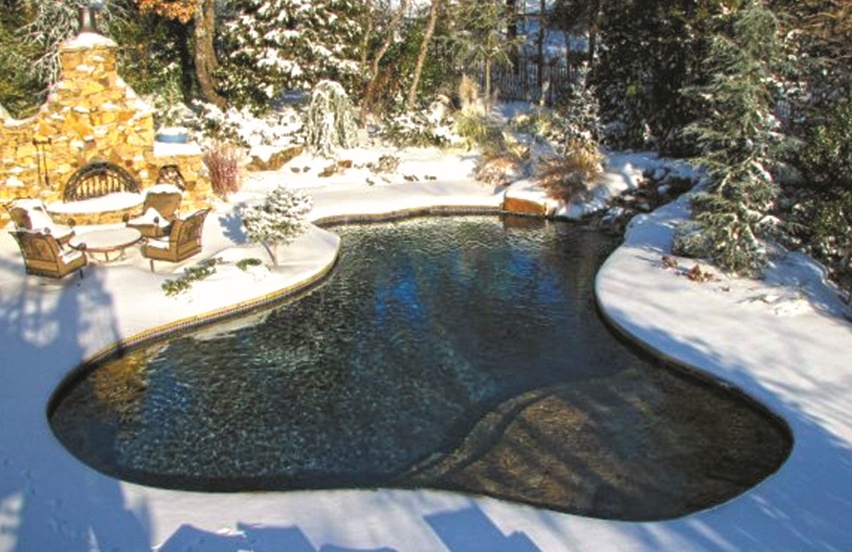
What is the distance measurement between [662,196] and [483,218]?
379 centimetres

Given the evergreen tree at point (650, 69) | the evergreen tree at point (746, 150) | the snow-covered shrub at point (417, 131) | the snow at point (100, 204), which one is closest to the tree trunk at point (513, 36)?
the evergreen tree at point (650, 69)

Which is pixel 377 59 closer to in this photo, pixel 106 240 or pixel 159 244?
pixel 159 244

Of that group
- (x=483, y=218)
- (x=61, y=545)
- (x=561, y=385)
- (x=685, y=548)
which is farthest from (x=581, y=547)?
(x=483, y=218)

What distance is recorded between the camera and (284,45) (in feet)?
60.1

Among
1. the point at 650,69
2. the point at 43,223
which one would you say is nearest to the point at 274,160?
the point at 43,223

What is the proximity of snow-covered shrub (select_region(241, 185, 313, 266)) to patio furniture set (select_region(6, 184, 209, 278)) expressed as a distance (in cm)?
86

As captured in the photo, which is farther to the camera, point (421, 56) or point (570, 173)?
point (421, 56)

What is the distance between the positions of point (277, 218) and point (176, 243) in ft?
4.91

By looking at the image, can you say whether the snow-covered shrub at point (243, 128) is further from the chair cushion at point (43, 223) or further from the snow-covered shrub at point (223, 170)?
the chair cushion at point (43, 223)

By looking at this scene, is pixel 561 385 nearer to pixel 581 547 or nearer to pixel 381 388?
pixel 381 388

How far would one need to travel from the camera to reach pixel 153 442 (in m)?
7.04

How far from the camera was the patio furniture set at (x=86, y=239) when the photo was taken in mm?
10016

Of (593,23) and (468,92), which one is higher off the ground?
(593,23)

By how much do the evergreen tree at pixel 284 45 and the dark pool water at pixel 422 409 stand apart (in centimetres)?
945
